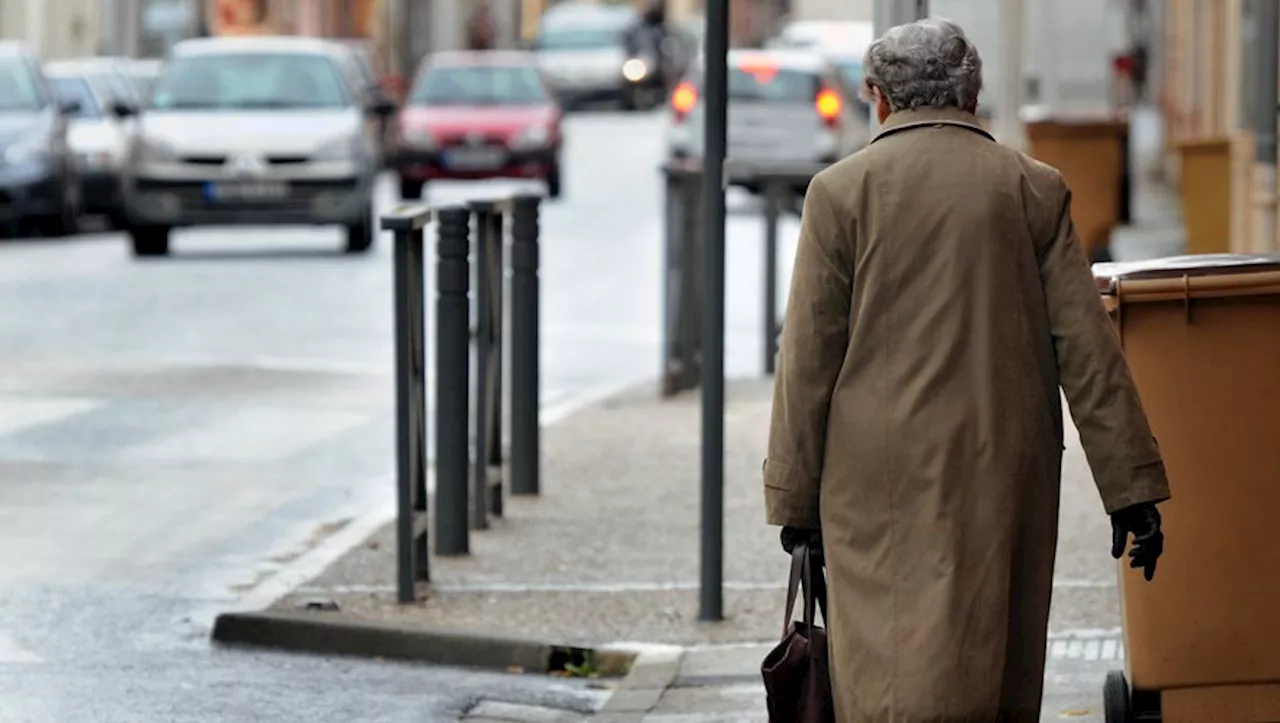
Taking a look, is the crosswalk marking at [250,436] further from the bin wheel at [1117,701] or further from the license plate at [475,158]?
the license plate at [475,158]

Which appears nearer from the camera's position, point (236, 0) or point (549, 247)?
point (549, 247)

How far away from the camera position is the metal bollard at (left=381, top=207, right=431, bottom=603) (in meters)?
8.57

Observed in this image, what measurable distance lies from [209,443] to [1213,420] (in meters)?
7.34

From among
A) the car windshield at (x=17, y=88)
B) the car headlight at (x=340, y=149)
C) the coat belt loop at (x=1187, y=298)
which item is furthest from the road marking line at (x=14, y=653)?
the car windshield at (x=17, y=88)

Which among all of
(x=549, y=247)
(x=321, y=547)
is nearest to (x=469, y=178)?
(x=549, y=247)

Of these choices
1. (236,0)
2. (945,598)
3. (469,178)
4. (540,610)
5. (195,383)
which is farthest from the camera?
(236,0)

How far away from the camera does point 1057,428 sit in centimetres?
550

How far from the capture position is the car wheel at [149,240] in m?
25.3

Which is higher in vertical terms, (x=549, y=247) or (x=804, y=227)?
(x=804, y=227)

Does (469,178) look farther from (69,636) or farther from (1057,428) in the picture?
(1057,428)

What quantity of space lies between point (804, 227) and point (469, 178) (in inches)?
1156

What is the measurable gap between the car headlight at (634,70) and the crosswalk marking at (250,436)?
47.4 metres

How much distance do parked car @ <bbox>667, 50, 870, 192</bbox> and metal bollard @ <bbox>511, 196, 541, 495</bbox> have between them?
767 inches

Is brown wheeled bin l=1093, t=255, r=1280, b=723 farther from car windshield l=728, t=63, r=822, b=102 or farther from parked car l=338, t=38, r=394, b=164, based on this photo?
car windshield l=728, t=63, r=822, b=102
